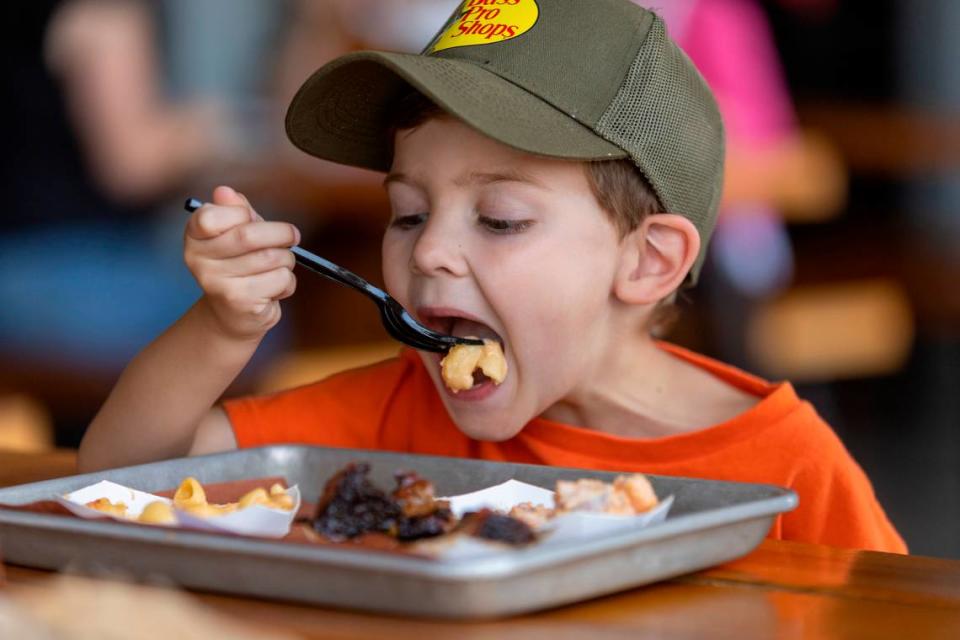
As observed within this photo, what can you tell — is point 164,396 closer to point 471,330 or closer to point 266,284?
point 266,284

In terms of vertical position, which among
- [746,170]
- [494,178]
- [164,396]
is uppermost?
[746,170]

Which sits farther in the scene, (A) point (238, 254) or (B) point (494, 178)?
(B) point (494, 178)

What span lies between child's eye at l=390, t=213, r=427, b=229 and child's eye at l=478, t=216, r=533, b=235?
0.08m

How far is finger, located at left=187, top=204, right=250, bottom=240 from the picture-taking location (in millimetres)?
1379

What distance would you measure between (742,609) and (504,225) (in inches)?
25.8

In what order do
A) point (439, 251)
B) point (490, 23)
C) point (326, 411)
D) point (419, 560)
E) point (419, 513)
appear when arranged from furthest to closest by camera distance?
point (326, 411)
point (490, 23)
point (439, 251)
point (419, 513)
point (419, 560)

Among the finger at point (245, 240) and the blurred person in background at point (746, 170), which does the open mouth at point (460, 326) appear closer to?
the finger at point (245, 240)

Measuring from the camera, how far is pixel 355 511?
1.08m

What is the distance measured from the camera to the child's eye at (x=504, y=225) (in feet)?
5.01

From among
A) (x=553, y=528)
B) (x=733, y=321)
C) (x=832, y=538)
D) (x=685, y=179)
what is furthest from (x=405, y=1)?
(x=553, y=528)

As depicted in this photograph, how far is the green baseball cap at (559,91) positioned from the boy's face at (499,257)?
66 millimetres

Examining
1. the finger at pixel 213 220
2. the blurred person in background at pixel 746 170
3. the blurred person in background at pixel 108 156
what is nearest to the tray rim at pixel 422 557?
the finger at pixel 213 220

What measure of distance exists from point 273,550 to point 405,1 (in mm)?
3145

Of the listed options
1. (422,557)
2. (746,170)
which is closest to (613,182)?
(422,557)
